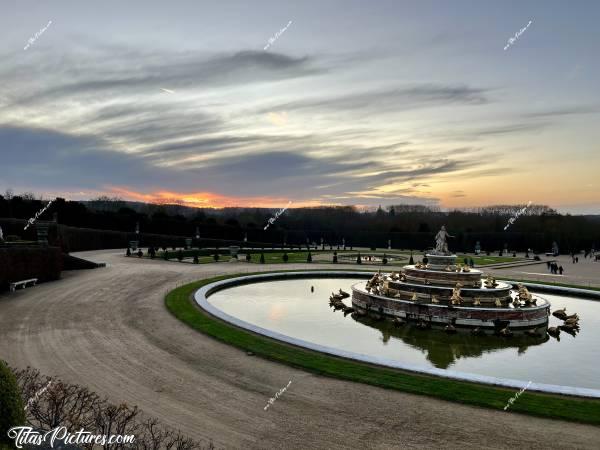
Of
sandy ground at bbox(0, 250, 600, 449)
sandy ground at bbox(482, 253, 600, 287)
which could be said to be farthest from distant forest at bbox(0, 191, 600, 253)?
sandy ground at bbox(0, 250, 600, 449)

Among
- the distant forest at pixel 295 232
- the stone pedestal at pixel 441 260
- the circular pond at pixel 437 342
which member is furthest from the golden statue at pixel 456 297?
the distant forest at pixel 295 232

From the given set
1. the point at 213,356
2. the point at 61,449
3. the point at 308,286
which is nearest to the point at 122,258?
the point at 308,286

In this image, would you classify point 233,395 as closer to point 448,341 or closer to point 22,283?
point 448,341

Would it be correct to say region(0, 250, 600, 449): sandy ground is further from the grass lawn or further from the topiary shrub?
the topiary shrub

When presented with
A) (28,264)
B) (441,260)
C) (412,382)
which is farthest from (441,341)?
(28,264)

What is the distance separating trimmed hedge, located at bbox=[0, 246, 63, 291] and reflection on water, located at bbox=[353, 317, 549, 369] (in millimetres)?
24696

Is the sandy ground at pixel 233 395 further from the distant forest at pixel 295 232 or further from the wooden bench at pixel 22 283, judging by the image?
the distant forest at pixel 295 232

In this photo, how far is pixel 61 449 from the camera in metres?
9.02

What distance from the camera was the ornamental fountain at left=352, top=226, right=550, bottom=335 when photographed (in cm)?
2544

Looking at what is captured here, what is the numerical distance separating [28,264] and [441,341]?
96.9ft

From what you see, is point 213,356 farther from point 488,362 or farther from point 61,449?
point 488,362

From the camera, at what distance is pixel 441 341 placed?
76.5 feet

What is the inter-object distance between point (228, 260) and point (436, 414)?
1778 inches

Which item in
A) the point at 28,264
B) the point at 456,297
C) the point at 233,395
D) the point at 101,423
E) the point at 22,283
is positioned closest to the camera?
the point at 101,423
